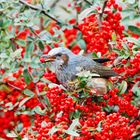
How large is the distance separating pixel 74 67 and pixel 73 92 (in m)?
0.43

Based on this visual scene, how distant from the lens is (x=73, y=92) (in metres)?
3.15

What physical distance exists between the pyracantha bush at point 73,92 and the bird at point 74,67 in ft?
0.16

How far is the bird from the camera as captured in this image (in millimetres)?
3459

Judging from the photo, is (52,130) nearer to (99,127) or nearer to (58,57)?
(99,127)

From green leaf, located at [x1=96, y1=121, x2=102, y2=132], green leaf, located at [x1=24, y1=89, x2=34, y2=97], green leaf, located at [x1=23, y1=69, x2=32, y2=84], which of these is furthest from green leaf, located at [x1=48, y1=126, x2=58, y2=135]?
green leaf, located at [x1=23, y1=69, x2=32, y2=84]

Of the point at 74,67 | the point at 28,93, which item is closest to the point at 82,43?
the point at 28,93

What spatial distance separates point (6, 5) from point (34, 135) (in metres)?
1.19

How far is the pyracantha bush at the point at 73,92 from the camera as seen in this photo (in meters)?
2.99

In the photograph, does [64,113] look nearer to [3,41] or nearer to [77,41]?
[3,41]

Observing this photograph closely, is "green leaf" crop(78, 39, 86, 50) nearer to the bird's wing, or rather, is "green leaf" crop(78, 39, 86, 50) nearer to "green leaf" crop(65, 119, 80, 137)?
the bird's wing

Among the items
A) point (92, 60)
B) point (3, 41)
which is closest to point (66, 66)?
point (92, 60)

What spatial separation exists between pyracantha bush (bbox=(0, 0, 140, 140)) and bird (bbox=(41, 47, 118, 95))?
5cm

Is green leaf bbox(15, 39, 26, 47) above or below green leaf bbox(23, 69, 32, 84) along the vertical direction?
above

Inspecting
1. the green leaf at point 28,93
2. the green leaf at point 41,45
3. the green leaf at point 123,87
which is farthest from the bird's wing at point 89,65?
the green leaf at point 41,45
